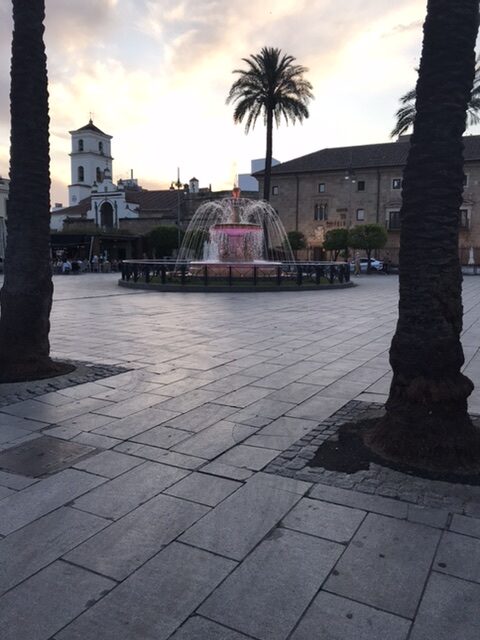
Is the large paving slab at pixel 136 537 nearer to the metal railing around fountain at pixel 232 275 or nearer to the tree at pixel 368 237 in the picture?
the metal railing around fountain at pixel 232 275

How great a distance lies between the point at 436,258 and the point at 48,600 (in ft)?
10.7

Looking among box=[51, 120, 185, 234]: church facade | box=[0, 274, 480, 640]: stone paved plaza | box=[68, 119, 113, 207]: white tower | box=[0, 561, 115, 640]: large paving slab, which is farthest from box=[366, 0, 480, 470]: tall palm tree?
box=[68, 119, 113, 207]: white tower

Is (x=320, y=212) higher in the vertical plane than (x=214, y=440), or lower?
higher

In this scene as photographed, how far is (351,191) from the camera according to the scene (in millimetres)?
55750

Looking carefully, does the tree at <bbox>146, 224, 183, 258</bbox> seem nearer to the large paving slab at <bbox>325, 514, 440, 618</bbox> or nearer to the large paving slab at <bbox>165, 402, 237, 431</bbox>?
the large paving slab at <bbox>165, 402, 237, 431</bbox>

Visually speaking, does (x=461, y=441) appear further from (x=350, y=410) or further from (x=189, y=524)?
(x=189, y=524)

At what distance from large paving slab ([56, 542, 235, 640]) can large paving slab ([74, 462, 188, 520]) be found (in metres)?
0.59

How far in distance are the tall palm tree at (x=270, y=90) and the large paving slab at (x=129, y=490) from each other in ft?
103

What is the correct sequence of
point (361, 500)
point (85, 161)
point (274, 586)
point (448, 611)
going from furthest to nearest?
point (85, 161) → point (361, 500) → point (274, 586) → point (448, 611)

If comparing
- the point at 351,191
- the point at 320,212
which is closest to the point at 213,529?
the point at 351,191

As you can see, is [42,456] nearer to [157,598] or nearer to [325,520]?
[157,598]

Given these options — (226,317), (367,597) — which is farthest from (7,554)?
(226,317)

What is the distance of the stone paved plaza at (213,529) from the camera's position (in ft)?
7.69

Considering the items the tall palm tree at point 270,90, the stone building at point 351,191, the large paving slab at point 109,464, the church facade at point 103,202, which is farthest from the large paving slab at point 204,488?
the church facade at point 103,202
